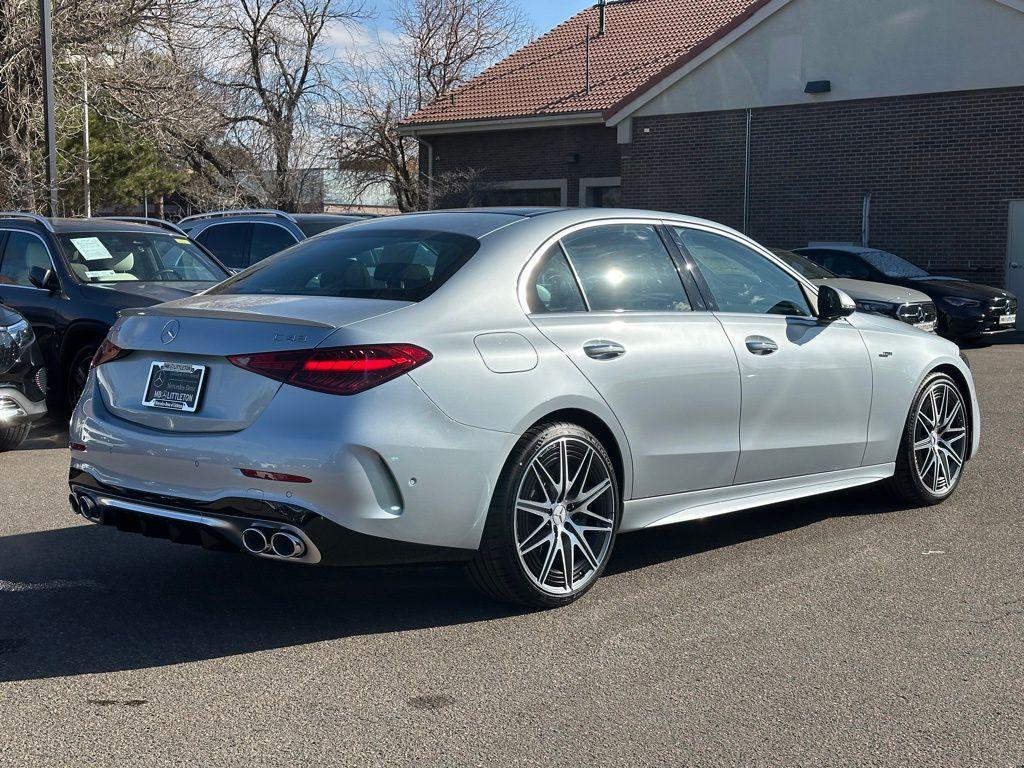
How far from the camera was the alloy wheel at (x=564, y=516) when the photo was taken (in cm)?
477

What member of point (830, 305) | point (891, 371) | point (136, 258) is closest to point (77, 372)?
point (136, 258)

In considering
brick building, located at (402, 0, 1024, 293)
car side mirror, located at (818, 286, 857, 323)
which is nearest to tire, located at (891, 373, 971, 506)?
car side mirror, located at (818, 286, 857, 323)

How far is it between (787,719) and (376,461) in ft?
5.29

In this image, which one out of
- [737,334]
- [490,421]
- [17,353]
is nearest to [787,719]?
[490,421]

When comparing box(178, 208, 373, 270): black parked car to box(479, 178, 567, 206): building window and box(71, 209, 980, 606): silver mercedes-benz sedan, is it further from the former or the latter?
box(479, 178, 567, 206): building window

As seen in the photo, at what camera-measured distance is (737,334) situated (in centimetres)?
571

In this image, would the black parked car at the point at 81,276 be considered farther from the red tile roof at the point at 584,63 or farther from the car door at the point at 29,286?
the red tile roof at the point at 584,63

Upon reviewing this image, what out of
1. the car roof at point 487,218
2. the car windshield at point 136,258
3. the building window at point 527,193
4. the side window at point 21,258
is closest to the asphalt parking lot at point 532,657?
the car roof at point 487,218

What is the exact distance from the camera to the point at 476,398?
455 centimetres

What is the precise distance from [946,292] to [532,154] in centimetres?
1414

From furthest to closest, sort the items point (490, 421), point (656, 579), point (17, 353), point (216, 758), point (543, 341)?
point (17, 353) < point (656, 579) < point (543, 341) < point (490, 421) < point (216, 758)

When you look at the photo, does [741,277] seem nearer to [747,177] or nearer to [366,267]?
[366,267]

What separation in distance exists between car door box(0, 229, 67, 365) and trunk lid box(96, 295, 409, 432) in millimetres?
5133

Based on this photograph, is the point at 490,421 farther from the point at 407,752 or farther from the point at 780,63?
the point at 780,63
